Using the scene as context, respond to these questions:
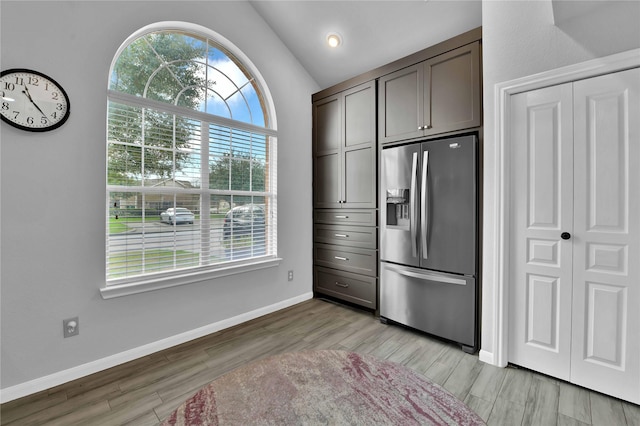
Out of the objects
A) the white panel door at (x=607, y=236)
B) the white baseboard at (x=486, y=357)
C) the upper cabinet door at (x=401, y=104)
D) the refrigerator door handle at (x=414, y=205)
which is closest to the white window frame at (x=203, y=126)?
the upper cabinet door at (x=401, y=104)

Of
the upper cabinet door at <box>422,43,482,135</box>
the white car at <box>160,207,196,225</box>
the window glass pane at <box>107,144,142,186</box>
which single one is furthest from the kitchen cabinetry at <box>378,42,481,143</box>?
the window glass pane at <box>107,144,142,186</box>

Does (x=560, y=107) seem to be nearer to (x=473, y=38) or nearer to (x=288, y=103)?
(x=473, y=38)

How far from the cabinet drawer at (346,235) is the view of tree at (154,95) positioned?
1.76 metres

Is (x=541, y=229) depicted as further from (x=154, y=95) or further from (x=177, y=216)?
(x=154, y=95)

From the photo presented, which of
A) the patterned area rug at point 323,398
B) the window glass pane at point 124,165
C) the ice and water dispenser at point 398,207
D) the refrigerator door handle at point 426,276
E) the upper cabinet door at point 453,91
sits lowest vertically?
the patterned area rug at point 323,398

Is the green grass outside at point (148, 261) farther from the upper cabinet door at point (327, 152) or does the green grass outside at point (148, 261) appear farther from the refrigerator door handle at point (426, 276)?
the refrigerator door handle at point (426, 276)

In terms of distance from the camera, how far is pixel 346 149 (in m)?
3.32

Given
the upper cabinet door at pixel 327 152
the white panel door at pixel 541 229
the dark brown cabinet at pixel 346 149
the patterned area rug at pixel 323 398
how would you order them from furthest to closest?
the upper cabinet door at pixel 327 152 < the dark brown cabinet at pixel 346 149 < the white panel door at pixel 541 229 < the patterned area rug at pixel 323 398

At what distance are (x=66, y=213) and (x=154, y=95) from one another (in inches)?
45.3

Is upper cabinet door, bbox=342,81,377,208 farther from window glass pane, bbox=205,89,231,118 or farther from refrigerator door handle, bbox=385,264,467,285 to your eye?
window glass pane, bbox=205,89,231,118

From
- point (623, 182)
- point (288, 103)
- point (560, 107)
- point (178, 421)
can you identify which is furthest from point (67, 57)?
point (623, 182)

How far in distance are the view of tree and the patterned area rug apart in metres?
2.02

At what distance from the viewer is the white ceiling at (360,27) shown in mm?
2597

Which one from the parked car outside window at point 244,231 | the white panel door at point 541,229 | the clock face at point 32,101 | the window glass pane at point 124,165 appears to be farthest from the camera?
the parked car outside window at point 244,231
